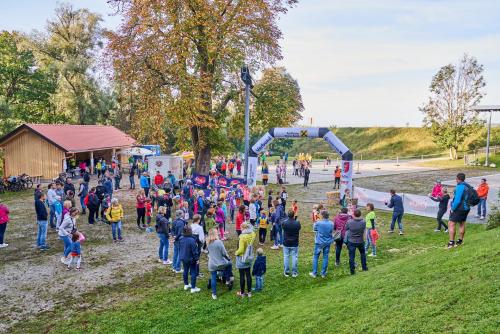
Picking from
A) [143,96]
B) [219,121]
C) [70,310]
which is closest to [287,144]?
[219,121]

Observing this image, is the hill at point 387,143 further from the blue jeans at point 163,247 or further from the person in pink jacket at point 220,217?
the blue jeans at point 163,247

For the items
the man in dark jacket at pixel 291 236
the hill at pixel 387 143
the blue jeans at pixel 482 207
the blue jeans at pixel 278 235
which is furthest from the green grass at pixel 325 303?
the hill at pixel 387 143

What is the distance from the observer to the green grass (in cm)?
607

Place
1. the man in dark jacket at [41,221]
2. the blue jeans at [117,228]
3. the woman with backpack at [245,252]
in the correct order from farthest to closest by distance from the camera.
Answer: the blue jeans at [117,228] → the man in dark jacket at [41,221] → the woman with backpack at [245,252]

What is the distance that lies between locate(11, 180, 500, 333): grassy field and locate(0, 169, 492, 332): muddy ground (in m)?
0.30

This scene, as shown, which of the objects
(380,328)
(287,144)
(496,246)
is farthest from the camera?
(287,144)

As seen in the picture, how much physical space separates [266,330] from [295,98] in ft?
82.1

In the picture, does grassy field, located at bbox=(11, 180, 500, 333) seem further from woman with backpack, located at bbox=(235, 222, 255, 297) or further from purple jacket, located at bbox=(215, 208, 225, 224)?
purple jacket, located at bbox=(215, 208, 225, 224)

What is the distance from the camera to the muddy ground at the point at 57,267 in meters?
9.89

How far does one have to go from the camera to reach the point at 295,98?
30859 millimetres

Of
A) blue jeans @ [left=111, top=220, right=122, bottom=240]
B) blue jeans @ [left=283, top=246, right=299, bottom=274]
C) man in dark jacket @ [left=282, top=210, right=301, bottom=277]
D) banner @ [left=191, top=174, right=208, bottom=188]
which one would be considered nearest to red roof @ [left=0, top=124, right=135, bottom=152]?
banner @ [left=191, top=174, right=208, bottom=188]

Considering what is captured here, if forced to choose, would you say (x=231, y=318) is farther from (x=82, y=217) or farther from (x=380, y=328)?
(x=82, y=217)

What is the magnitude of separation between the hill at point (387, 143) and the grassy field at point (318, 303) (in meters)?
50.5

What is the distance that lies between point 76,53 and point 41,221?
41.3m
